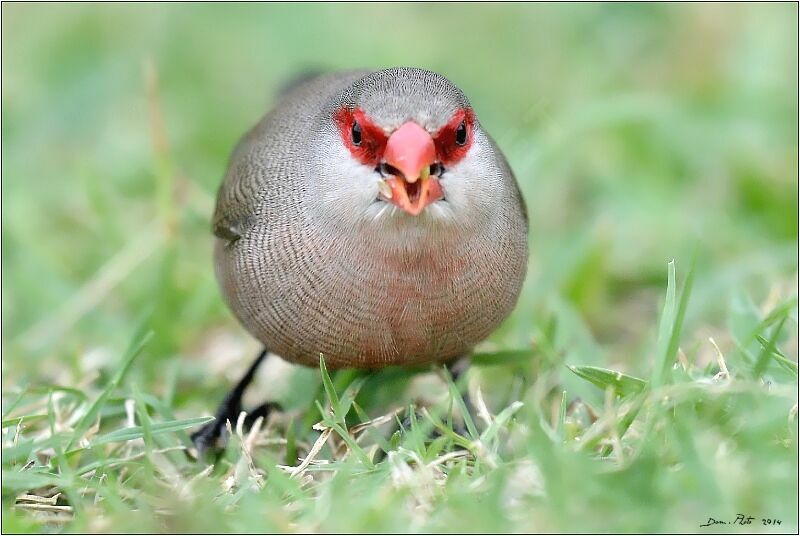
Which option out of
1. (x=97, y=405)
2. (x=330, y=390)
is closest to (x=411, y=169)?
(x=330, y=390)

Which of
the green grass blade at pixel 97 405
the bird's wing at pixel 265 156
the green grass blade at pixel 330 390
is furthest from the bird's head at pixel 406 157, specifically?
the green grass blade at pixel 97 405

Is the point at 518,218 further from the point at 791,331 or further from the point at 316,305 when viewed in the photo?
the point at 791,331

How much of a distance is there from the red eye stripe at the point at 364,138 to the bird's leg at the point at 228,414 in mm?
1219

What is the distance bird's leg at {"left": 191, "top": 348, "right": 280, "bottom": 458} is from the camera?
13.5 feet

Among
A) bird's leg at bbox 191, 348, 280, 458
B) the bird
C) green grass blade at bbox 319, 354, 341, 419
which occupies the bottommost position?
bird's leg at bbox 191, 348, 280, 458

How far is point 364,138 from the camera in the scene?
10.8 ft

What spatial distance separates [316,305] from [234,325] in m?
1.82

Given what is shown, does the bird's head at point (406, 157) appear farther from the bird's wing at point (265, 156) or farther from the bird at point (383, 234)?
the bird's wing at point (265, 156)

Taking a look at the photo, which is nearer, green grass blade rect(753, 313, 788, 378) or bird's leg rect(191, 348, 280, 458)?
green grass blade rect(753, 313, 788, 378)

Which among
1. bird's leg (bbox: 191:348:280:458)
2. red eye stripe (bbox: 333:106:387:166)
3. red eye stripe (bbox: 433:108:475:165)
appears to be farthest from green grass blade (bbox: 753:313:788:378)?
bird's leg (bbox: 191:348:280:458)

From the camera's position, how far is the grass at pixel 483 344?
9.79 feet
